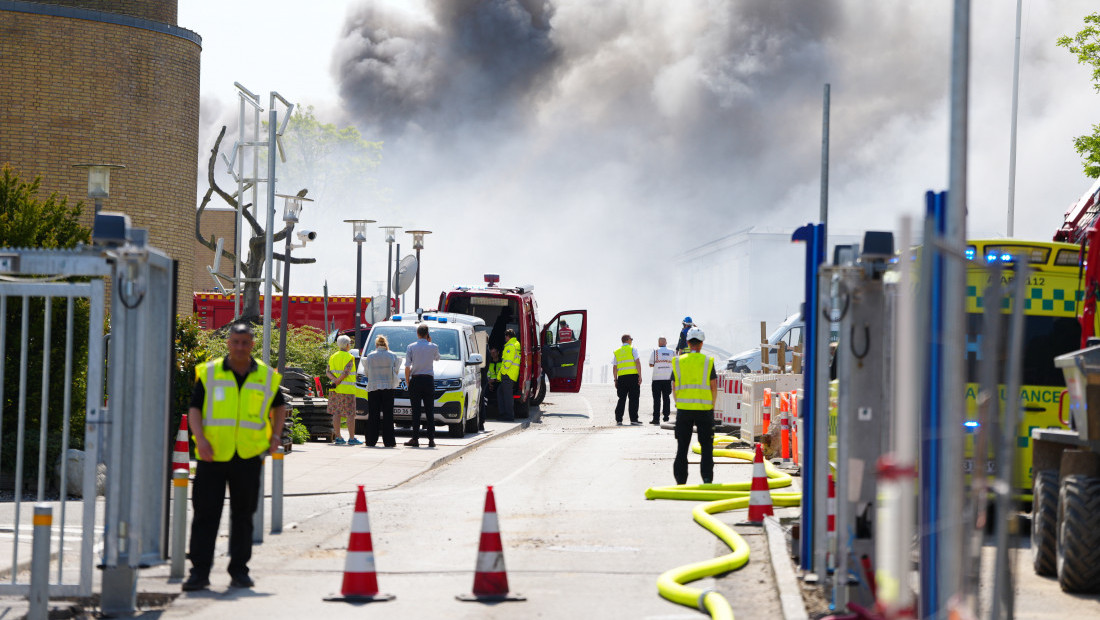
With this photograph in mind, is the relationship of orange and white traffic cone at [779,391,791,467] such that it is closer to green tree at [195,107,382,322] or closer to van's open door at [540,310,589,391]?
van's open door at [540,310,589,391]

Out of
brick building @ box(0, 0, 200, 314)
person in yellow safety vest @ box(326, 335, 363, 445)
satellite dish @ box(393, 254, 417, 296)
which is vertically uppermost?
brick building @ box(0, 0, 200, 314)

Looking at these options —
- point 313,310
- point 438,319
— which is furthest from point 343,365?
point 313,310

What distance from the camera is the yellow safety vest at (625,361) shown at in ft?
86.9

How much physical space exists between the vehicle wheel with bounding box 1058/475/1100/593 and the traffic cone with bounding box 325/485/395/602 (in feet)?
13.3

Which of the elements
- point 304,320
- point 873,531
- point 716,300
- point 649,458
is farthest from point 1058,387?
point 304,320

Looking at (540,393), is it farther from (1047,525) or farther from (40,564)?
(40,564)

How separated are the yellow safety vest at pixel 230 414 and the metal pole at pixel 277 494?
2040 mm

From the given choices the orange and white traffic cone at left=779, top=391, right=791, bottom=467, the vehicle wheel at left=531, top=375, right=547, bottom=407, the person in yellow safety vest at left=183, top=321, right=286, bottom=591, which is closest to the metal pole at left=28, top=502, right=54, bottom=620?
the person in yellow safety vest at left=183, top=321, right=286, bottom=591

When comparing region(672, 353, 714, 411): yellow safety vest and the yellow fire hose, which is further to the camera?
region(672, 353, 714, 411): yellow safety vest

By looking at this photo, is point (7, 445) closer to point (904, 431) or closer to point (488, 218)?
point (904, 431)

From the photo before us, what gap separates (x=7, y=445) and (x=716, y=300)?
25559 millimetres

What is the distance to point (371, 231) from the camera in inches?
3179

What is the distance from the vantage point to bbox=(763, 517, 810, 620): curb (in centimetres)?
753

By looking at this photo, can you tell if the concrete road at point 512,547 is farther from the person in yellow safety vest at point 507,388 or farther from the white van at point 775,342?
the white van at point 775,342
